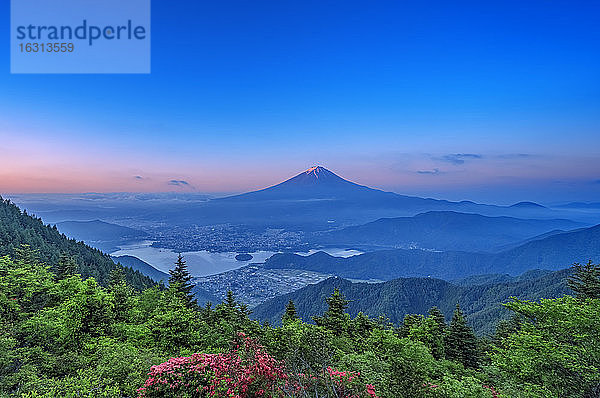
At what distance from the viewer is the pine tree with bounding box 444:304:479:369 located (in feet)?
58.9

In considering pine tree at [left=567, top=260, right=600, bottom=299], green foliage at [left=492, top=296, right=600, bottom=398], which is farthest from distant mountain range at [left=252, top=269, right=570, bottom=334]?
green foliage at [left=492, top=296, right=600, bottom=398]

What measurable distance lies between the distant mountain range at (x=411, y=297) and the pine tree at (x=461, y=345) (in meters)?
53.7

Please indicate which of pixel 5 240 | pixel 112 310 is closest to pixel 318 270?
pixel 5 240

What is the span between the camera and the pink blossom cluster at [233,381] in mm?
6363

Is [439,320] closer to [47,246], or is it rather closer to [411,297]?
[47,246]

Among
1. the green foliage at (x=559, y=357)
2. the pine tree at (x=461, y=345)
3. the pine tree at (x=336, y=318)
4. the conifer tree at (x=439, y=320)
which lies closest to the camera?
the green foliage at (x=559, y=357)

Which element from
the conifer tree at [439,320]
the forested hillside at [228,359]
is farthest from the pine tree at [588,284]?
the forested hillside at [228,359]

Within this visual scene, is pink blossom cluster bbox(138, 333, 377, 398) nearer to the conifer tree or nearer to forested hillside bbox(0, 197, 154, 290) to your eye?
the conifer tree

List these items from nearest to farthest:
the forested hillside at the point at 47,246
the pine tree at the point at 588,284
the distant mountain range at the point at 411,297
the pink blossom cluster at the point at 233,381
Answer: the pink blossom cluster at the point at 233,381 → the pine tree at the point at 588,284 → the forested hillside at the point at 47,246 → the distant mountain range at the point at 411,297

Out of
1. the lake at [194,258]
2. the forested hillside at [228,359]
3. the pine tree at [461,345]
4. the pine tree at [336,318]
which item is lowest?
the lake at [194,258]

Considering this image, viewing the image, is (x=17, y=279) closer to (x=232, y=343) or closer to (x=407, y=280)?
(x=232, y=343)

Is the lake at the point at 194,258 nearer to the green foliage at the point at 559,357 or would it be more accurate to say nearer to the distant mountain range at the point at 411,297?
the distant mountain range at the point at 411,297

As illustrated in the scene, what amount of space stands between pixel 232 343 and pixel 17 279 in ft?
29.6

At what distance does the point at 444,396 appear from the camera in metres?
6.40
